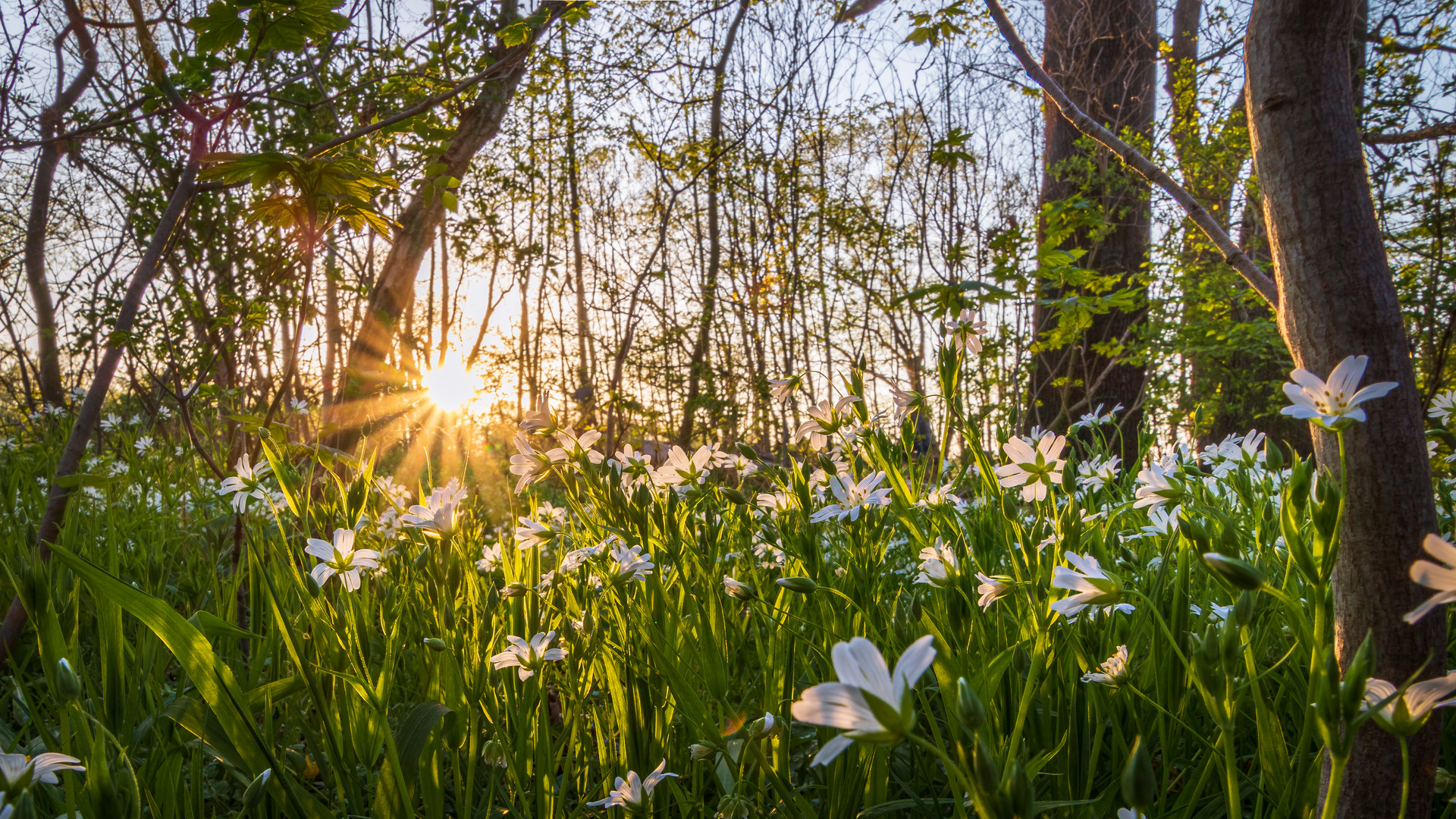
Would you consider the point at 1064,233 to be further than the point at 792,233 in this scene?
No

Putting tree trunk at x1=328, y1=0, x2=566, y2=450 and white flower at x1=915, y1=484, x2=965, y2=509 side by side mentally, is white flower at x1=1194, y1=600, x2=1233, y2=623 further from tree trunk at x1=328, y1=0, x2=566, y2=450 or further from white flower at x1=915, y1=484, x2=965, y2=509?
tree trunk at x1=328, y1=0, x2=566, y2=450

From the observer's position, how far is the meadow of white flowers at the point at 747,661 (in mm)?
647

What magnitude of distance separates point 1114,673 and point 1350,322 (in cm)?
46

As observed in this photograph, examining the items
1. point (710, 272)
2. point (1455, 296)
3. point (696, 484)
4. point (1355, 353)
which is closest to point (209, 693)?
point (696, 484)

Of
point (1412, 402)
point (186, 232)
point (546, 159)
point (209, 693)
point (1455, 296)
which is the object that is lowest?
point (209, 693)

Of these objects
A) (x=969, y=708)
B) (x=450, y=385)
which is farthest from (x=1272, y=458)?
(x=450, y=385)

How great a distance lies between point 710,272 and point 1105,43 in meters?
3.26

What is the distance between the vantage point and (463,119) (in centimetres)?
296

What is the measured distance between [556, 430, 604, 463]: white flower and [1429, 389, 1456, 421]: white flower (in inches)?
75.1

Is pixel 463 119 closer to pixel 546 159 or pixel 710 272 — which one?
pixel 710 272

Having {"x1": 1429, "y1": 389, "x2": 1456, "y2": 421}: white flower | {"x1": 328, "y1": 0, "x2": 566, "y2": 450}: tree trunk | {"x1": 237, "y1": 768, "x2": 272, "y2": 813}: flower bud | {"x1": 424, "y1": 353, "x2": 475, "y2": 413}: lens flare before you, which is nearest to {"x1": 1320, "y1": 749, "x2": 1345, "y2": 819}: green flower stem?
{"x1": 237, "y1": 768, "x2": 272, "y2": 813}: flower bud

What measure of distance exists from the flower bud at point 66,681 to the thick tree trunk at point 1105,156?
481 centimetres

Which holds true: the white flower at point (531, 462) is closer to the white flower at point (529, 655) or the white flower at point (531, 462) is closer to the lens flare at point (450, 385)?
the white flower at point (529, 655)

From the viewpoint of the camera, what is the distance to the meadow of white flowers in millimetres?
647
